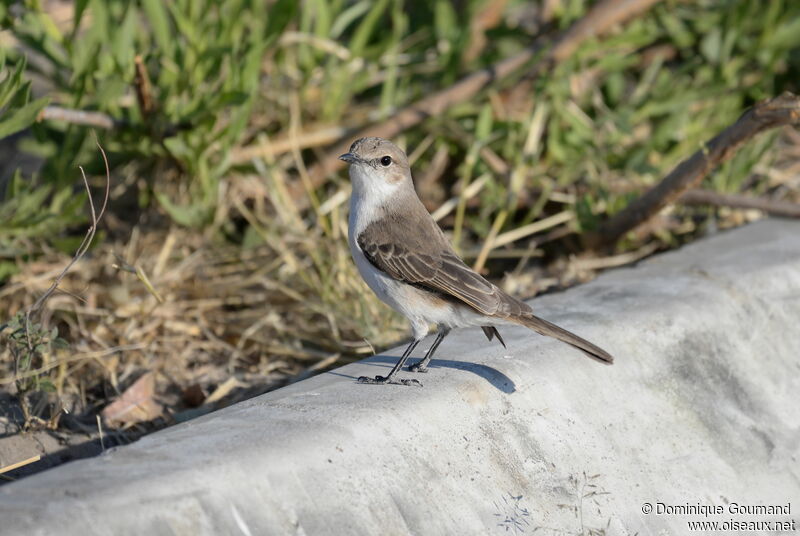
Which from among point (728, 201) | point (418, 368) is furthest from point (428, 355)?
point (728, 201)

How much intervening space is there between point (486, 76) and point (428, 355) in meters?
2.80

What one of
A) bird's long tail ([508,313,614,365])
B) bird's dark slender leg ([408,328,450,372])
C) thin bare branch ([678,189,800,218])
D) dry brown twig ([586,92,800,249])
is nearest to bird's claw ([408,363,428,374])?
bird's dark slender leg ([408,328,450,372])

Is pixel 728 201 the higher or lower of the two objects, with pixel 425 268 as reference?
lower

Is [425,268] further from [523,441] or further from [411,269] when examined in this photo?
[523,441]

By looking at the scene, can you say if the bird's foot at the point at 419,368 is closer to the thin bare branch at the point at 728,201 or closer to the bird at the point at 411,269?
the bird at the point at 411,269

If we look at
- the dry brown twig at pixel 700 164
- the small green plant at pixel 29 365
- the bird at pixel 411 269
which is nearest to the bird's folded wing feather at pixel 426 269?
the bird at pixel 411 269

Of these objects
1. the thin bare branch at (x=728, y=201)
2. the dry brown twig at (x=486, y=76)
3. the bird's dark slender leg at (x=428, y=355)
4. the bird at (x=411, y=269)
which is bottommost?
the thin bare branch at (x=728, y=201)

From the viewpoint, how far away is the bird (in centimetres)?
386

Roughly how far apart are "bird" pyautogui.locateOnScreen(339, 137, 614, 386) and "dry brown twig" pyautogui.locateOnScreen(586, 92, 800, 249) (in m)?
1.43

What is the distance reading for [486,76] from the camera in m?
6.26

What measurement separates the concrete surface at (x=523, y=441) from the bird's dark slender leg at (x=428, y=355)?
6 centimetres

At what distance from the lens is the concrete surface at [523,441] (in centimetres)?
272

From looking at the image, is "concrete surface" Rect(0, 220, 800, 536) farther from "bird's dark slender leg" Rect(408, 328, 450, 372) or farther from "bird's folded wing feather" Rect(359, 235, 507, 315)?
"bird's folded wing feather" Rect(359, 235, 507, 315)

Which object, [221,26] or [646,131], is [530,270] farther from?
[221,26]
